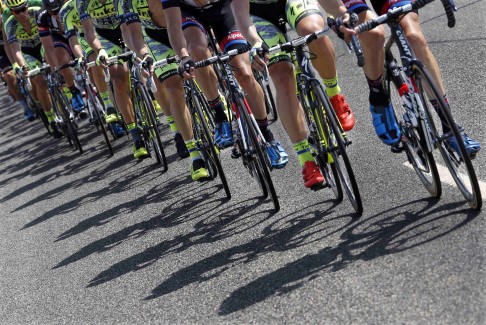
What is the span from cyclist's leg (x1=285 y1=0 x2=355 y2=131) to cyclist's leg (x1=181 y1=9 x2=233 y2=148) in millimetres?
997

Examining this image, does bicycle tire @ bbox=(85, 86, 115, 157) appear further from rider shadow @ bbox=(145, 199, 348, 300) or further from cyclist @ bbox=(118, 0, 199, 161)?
rider shadow @ bbox=(145, 199, 348, 300)

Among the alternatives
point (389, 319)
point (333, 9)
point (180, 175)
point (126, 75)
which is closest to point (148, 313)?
point (389, 319)

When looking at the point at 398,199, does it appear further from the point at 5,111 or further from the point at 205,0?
the point at 5,111

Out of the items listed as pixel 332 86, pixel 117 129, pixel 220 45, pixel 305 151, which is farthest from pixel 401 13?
pixel 117 129

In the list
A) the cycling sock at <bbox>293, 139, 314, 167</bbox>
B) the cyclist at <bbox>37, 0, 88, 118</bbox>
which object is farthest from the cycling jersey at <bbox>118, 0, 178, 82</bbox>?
the cyclist at <bbox>37, 0, 88, 118</bbox>

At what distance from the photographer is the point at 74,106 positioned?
1296 centimetres

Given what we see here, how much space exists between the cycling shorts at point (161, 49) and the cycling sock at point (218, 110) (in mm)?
657

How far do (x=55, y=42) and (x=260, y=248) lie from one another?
737cm

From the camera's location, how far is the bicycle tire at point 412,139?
575 centimetres

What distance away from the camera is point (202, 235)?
718 centimetres

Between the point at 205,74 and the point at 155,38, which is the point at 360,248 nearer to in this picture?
the point at 205,74

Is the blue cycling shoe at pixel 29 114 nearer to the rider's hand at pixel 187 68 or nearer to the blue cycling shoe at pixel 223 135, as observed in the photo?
the blue cycling shoe at pixel 223 135

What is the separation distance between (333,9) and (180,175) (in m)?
3.62

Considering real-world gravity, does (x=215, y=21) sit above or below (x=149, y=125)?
above
